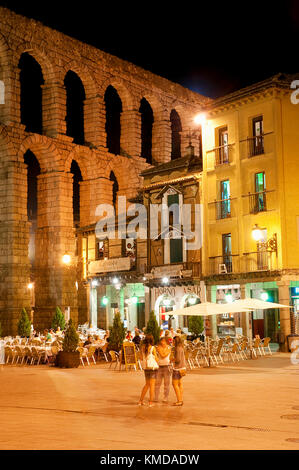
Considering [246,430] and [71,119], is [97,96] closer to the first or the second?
[71,119]

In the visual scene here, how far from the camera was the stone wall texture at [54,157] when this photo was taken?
44875mm

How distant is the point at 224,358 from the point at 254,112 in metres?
12.5

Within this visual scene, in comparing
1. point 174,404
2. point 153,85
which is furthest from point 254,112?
point 153,85

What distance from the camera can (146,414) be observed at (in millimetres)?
12383

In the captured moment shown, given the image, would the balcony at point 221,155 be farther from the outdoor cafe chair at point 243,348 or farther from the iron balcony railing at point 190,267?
the outdoor cafe chair at point 243,348

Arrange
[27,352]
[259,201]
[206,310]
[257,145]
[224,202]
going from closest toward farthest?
[206,310], [27,352], [259,201], [257,145], [224,202]

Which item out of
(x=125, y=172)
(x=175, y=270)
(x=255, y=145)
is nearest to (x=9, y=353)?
(x=175, y=270)

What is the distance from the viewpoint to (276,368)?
70.4 ft

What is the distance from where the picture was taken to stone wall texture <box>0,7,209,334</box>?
44.9m

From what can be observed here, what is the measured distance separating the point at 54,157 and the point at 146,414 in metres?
38.1

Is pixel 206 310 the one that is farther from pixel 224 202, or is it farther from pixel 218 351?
pixel 224 202

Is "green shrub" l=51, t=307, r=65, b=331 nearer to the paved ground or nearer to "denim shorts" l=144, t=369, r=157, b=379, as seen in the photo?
the paved ground

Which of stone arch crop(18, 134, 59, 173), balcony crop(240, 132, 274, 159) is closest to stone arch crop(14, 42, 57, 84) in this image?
stone arch crop(18, 134, 59, 173)

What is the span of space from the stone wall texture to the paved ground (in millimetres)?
25571
